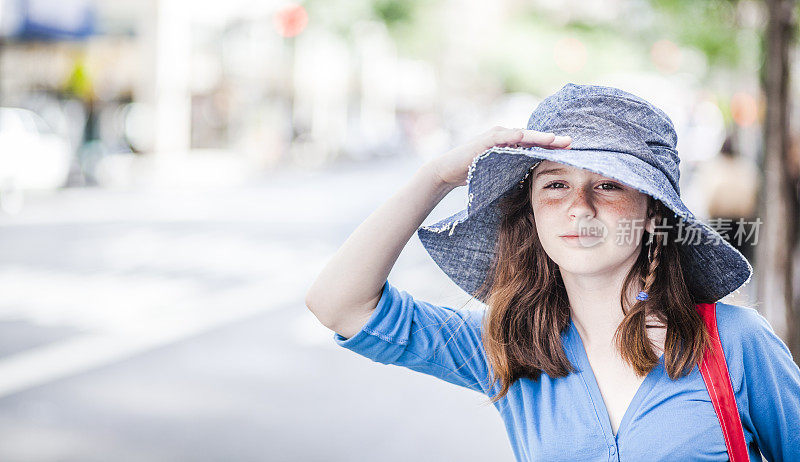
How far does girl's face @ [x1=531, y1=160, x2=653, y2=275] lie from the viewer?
1909 millimetres

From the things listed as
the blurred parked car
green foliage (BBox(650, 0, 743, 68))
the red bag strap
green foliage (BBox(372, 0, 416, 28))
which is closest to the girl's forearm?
Result: the red bag strap

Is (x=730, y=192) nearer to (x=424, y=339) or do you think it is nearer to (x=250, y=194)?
(x=424, y=339)

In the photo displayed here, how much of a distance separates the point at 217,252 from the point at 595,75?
20183 mm

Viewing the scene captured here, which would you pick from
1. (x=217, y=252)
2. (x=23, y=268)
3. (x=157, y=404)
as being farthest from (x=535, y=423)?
(x=217, y=252)

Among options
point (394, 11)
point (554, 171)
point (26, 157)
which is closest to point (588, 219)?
point (554, 171)

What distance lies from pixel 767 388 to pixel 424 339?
0.79 meters

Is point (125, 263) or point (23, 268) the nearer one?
point (23, 268)

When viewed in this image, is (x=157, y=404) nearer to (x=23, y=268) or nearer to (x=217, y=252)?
(x=23, y=268)

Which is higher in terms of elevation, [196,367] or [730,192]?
[730,192]

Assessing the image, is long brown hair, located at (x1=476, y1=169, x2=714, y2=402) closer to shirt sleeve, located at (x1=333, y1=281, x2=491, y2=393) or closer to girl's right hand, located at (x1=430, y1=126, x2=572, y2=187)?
shirt sleeve, located at (x1=333, y1=281, x2=491, y2=393)

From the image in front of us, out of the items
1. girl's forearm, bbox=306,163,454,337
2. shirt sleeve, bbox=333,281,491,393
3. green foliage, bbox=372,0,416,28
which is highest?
green foliage, bbox=372,0,416,28

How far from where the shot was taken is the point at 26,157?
18.0 m

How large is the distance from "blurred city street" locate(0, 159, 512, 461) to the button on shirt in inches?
15.8

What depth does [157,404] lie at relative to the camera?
19.2 feet
